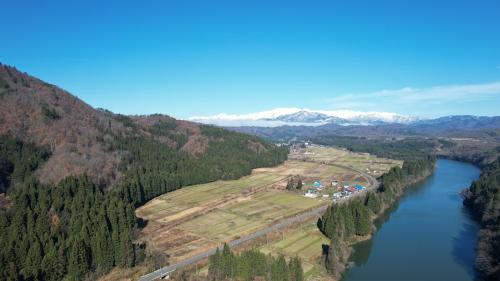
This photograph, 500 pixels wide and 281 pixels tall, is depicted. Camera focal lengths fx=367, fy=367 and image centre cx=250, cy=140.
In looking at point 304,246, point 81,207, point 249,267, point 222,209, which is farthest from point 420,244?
point 81,207

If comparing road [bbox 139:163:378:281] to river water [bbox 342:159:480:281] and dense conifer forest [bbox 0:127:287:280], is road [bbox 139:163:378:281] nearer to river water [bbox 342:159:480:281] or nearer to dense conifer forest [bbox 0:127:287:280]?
dense conifer forest [bbox 0:127:287:280]

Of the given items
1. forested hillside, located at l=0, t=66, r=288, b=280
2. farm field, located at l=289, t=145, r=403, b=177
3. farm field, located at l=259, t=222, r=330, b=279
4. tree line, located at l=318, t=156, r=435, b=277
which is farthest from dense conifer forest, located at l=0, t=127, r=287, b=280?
farm field, located at l=289, t=145, r=403, b=177

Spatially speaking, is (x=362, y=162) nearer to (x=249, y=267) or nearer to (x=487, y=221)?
(x=487, y=221)

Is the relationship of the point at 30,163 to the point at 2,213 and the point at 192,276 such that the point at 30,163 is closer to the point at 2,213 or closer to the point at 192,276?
the point at 2,213

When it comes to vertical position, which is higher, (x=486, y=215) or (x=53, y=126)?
(x=53, y=126)

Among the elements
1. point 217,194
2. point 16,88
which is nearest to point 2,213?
point 217,194

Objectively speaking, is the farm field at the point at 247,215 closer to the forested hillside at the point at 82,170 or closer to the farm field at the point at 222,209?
the farm field at the point at 222,209
